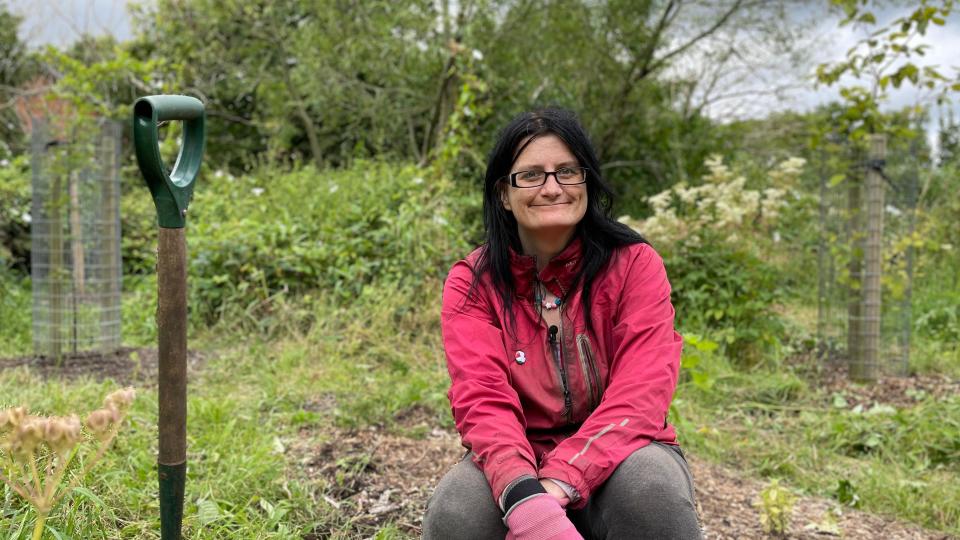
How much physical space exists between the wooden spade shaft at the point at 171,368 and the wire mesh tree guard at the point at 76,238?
318 cm

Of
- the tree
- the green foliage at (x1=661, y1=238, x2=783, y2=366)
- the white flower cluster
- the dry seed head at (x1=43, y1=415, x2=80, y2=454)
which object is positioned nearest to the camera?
the dry seed head at (x1=43, y1=415, x2=80, y2=454)

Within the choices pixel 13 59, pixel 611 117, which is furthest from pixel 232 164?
pixel 611 117

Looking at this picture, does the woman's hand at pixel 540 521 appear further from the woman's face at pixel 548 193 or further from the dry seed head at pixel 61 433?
the dry seed head at pixel 61 433

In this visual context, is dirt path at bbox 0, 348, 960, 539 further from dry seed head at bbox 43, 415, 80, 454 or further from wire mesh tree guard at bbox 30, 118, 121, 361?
wire mesh tree guard at bbox 30, 118, 121, 361

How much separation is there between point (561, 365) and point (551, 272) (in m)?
0.22

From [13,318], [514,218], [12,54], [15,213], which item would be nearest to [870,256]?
[514,218]

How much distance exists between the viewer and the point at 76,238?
175 inches

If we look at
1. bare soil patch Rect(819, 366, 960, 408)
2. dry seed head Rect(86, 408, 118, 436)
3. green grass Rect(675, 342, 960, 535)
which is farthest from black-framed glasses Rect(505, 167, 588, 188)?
bare soil patch Rect(819, 366, 960, 408)

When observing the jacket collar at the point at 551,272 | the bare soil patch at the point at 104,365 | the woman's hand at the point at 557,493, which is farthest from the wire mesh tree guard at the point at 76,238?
the woman's hand at the point at 557,493

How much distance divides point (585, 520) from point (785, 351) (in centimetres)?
348

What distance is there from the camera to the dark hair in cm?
184

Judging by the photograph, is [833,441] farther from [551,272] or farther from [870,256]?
[551,272]

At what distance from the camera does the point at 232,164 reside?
11.1 meters

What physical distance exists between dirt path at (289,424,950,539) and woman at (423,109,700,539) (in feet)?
2.57
